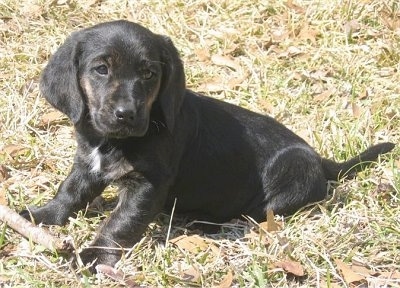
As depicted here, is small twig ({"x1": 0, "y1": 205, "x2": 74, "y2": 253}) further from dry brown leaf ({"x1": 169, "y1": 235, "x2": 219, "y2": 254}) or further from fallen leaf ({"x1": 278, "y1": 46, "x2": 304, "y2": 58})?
fallen leaf ({"x1": 278, "y1": 46, "x2": 304, "y2": 58})

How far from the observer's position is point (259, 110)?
6.57m

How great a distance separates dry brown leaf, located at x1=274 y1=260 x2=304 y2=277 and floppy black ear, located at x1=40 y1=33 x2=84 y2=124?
147cm

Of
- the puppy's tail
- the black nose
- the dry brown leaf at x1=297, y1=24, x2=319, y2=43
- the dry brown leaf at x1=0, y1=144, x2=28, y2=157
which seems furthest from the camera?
the dry brown leaf at x1=297, y1=24, x2=319, y2=43

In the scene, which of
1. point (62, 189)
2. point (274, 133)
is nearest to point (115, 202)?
point (62, 189)

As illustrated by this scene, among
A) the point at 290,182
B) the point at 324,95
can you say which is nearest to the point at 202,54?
the point at 324,95

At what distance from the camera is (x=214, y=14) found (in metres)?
7.98

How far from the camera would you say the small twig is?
180 inches

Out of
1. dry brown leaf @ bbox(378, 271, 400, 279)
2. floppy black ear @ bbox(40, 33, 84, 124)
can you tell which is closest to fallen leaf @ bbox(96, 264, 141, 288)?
floppy black ear @ bbox(40, 33, 84, 124)

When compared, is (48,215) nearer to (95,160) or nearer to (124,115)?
(95,160)

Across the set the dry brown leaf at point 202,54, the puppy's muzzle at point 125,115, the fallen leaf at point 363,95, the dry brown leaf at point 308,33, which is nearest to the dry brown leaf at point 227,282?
the puppy's muzzle at point 125,115

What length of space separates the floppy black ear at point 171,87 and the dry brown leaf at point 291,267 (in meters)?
1.04

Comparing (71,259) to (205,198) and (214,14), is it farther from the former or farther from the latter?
(214,14)

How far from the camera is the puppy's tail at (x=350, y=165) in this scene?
5.61 meters

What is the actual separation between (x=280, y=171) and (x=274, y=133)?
267 millimetres
